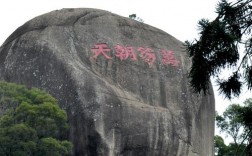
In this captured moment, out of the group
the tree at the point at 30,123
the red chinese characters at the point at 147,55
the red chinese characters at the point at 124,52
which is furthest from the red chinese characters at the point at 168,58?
the tree at the point at 30,123

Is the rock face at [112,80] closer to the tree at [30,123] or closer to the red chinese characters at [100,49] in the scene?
the red chinese characters at [100,49]

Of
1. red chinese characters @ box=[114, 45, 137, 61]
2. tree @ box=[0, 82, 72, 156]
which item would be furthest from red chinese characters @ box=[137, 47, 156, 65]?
tree @ box=[0, 82, 72, 156]

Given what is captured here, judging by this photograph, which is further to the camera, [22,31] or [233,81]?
[22,31]

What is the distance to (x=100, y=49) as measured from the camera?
1994cm

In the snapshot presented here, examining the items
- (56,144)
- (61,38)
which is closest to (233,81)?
(56,144)

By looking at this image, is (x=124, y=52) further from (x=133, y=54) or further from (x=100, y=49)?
(x=100, y=49)

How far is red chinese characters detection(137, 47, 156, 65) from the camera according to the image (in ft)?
66.8

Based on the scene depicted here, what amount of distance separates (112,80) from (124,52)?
824mm

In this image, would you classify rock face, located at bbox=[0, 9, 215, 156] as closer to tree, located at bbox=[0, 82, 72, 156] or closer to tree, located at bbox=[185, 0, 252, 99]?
tree, located at bbox=[0, 82, 72, 156]

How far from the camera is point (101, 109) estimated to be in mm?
18547

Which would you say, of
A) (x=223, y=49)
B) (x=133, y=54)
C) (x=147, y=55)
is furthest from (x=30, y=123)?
(x=223, y=49)

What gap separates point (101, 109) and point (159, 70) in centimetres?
247

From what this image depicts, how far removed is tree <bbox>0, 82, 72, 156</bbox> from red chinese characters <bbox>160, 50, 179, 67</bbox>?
3.58 meters

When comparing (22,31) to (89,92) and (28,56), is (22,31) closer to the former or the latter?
(28,56)
